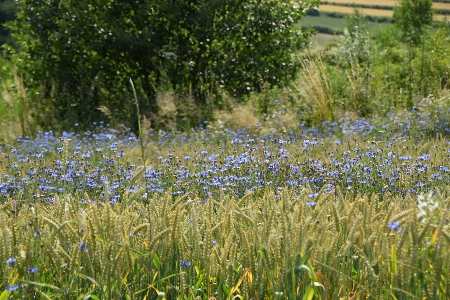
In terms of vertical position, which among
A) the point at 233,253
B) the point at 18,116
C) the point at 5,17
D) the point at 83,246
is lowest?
the point at 18,116

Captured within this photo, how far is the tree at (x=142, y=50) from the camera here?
10.8 meters

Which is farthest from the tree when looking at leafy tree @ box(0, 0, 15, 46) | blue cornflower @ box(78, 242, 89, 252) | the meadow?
leafy tree @ box(0, 0, 15, 46)

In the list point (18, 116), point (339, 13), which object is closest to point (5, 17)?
point (18, 116)

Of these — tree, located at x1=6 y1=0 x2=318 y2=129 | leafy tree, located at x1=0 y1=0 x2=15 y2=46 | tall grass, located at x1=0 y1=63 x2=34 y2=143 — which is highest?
leafy tree, located at x1=0 y1=0 x2=15 y2=46

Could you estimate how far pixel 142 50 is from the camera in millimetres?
10977

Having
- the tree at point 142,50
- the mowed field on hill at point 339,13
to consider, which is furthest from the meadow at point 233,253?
the mowed field on hill at point 339,13

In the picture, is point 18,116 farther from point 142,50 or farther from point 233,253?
point 233,253

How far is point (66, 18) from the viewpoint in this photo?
11.0 m

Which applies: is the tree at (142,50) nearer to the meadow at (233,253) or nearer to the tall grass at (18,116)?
the tall grass at (18,116)

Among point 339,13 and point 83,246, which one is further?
point 339,13

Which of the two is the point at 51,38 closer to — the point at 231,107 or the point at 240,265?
the point at 231,107

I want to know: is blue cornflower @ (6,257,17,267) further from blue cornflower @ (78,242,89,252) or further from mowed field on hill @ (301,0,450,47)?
mowed field on hill @ (301,0,450,47)

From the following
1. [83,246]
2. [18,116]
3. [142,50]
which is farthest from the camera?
[142,50]

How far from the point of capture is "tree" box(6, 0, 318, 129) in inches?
427
